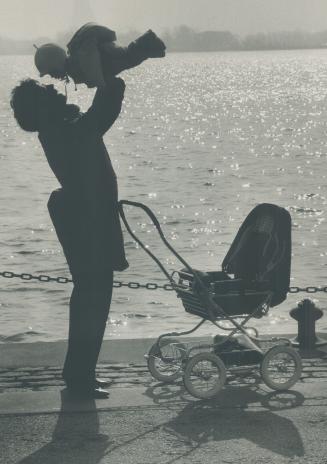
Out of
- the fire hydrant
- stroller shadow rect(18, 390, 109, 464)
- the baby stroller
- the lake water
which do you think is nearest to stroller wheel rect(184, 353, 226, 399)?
the baby stroller

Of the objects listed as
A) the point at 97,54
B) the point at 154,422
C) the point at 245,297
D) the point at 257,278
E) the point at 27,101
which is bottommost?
Answer: the point at 154,422

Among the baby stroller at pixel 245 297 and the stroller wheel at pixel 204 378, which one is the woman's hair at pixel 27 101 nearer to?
the baby stroller at pixel 245 297

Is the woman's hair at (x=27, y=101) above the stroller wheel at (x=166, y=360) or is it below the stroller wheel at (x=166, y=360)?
above

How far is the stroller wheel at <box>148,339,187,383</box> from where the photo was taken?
737cm

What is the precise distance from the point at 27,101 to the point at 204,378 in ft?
6.08

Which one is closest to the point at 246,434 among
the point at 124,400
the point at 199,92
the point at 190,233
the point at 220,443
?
the point at 220,443

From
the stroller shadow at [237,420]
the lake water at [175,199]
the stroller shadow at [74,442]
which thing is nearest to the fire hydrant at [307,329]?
the stroller shadow at [237,420]

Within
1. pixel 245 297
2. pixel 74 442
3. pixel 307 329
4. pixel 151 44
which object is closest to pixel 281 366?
pixel 245 297

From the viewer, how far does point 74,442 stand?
6.09 m

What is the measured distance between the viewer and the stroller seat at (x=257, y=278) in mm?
7121

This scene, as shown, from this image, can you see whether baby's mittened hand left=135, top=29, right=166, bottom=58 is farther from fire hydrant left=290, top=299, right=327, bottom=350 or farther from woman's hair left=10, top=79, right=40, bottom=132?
fire hydrant left=290, top=299, right=327, bottom=350

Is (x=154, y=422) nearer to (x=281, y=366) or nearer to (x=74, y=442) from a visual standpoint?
(x=74, y=442)

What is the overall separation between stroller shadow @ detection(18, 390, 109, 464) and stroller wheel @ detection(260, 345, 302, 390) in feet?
3.40

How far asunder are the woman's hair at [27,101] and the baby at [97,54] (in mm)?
179
